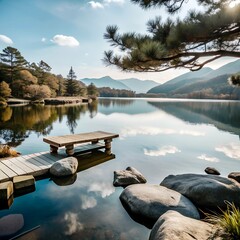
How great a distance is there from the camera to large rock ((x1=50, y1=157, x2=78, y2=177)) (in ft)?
19.4

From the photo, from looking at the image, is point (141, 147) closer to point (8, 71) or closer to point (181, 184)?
point (181, 184)

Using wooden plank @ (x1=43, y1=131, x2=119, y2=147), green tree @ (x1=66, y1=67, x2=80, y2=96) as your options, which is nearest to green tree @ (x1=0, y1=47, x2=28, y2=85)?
green tree @ (x1=66, y1=67, x2=80, y2=96)

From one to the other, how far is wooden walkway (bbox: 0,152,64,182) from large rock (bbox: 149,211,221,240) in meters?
4.06

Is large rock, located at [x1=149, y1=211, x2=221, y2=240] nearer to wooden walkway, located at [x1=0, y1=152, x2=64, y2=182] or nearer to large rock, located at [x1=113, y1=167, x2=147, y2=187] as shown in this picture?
large rock, located at [x1=113, y1=167, x2=147, y2=187]

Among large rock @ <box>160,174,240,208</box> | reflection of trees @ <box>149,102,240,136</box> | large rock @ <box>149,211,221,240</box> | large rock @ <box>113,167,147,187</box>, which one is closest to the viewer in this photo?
large rock @ <box>149,211,221,240</box>

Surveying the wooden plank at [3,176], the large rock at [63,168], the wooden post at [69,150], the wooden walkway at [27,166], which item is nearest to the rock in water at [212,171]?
the large rock at [63,168]

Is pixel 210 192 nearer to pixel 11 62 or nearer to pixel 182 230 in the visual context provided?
pixel 182 230

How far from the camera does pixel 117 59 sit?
5773 mm

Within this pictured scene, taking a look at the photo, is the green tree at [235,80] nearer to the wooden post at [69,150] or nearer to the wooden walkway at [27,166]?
the wooden post at [69,150]

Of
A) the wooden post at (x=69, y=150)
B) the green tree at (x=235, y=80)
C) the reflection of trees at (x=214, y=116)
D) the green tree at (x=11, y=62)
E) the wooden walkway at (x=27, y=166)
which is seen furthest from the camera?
the green tree at (x=11, y=62)

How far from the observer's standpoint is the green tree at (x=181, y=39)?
13.6ft

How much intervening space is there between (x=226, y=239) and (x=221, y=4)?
514 centimetres

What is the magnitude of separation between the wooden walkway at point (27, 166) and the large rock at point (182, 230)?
160 inches

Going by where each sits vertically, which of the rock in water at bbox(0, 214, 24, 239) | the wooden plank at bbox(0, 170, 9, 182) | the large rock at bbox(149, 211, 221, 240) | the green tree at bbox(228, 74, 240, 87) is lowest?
Answer: the rock in water at bbox(0, 214, 24, 239)
